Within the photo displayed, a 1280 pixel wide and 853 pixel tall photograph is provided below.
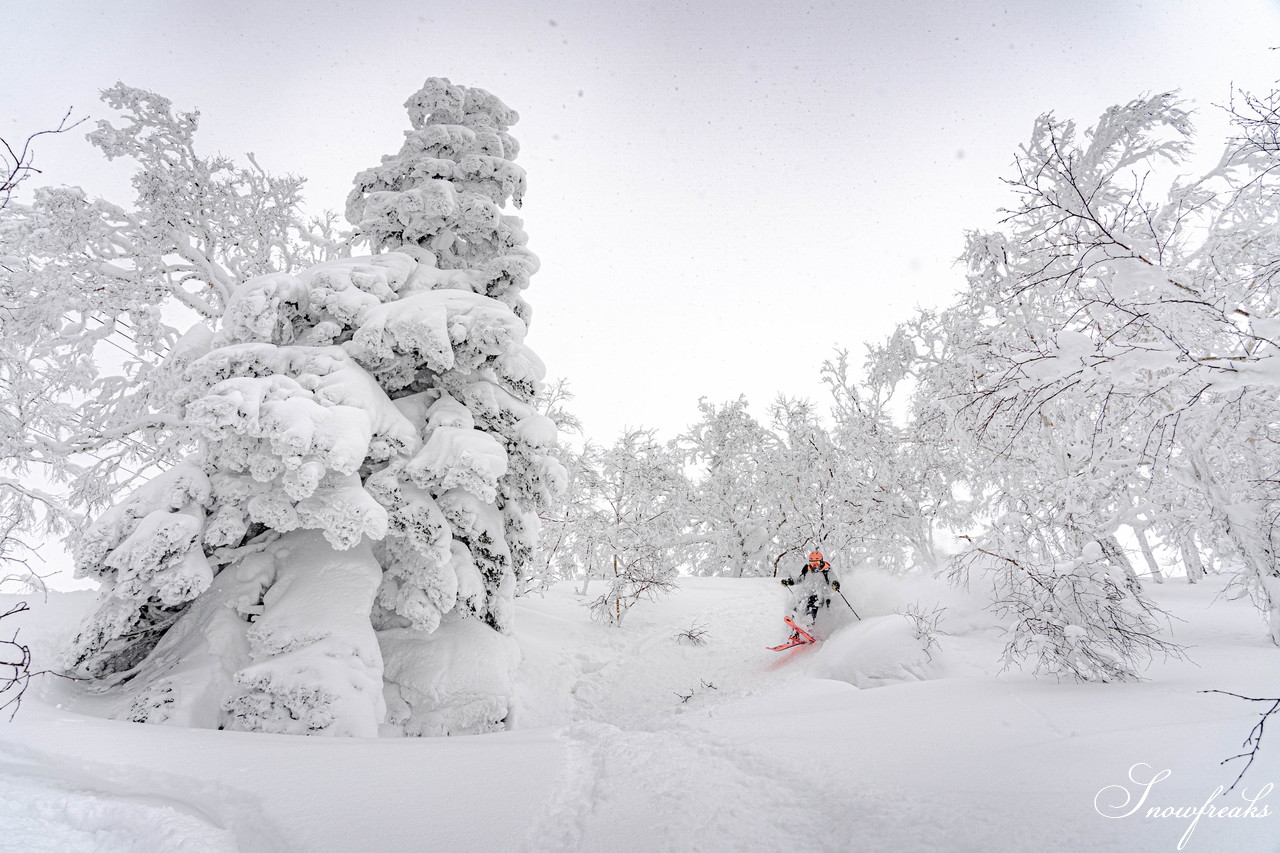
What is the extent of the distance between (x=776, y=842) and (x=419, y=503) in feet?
19.3

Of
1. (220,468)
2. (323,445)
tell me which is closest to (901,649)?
(323,445)

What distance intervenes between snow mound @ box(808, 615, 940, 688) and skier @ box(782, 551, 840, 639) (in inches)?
100

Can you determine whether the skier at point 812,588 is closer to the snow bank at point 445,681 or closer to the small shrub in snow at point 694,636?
the small shrub in snow at point 694,636

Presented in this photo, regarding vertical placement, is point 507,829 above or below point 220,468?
below

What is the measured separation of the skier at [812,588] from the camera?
11492mm

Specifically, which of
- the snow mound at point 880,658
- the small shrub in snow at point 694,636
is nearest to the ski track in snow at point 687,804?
the snow mound at point 880,658

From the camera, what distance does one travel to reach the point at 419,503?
7.17 m

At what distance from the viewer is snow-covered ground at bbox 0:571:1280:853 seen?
270cm

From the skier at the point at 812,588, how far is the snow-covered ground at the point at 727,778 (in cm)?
588

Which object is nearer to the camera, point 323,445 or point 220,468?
point 323,445

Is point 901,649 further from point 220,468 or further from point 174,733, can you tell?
point 220,468

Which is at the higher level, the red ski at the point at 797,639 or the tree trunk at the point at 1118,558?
the tree trunk at the point at 1118,558

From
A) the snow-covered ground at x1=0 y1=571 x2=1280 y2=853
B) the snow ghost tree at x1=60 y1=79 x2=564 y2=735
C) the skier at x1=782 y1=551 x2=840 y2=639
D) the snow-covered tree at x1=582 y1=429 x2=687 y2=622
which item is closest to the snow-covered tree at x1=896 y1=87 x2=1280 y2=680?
the snow-covered ground at x1=0 y1=571 x2=1280 y2=853

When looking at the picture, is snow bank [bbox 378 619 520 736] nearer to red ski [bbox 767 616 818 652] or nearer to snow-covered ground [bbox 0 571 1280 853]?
snow-covered ground [bbox 0 571 1280 853]
